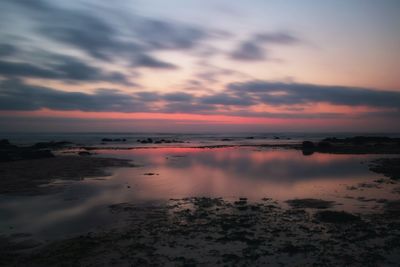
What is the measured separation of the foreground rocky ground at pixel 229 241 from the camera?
814cm

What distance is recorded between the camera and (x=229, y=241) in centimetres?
946

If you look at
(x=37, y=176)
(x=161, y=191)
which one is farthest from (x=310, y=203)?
(x=37, y=176)

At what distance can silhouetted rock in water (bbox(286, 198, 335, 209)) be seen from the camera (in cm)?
1370

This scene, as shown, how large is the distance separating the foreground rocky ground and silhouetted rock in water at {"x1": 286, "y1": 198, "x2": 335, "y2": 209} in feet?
1.87

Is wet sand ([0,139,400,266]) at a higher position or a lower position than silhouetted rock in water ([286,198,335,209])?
lower

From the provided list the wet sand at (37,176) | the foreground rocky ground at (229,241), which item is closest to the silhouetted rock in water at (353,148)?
the wet sand at (37,176)

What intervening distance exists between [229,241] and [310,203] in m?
6.24

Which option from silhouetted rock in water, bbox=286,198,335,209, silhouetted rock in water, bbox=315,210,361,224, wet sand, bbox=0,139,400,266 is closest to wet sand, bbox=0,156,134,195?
wet sand, bbox=0,139,400,266

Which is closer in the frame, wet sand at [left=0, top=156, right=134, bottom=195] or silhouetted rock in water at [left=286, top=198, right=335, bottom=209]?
silhouetted rock in water at [left=286, top=198, right=335, bottom=209]

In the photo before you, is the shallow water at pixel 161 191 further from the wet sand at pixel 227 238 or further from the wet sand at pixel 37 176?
the wet sand at pixel 37 176

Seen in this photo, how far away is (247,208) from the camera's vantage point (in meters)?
13.3

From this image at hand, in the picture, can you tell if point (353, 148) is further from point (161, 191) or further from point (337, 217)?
point (337, 217)

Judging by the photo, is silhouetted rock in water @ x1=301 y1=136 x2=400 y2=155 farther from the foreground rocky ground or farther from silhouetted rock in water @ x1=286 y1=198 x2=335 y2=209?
the foreground rocky ground

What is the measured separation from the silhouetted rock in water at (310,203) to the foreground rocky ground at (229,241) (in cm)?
57
